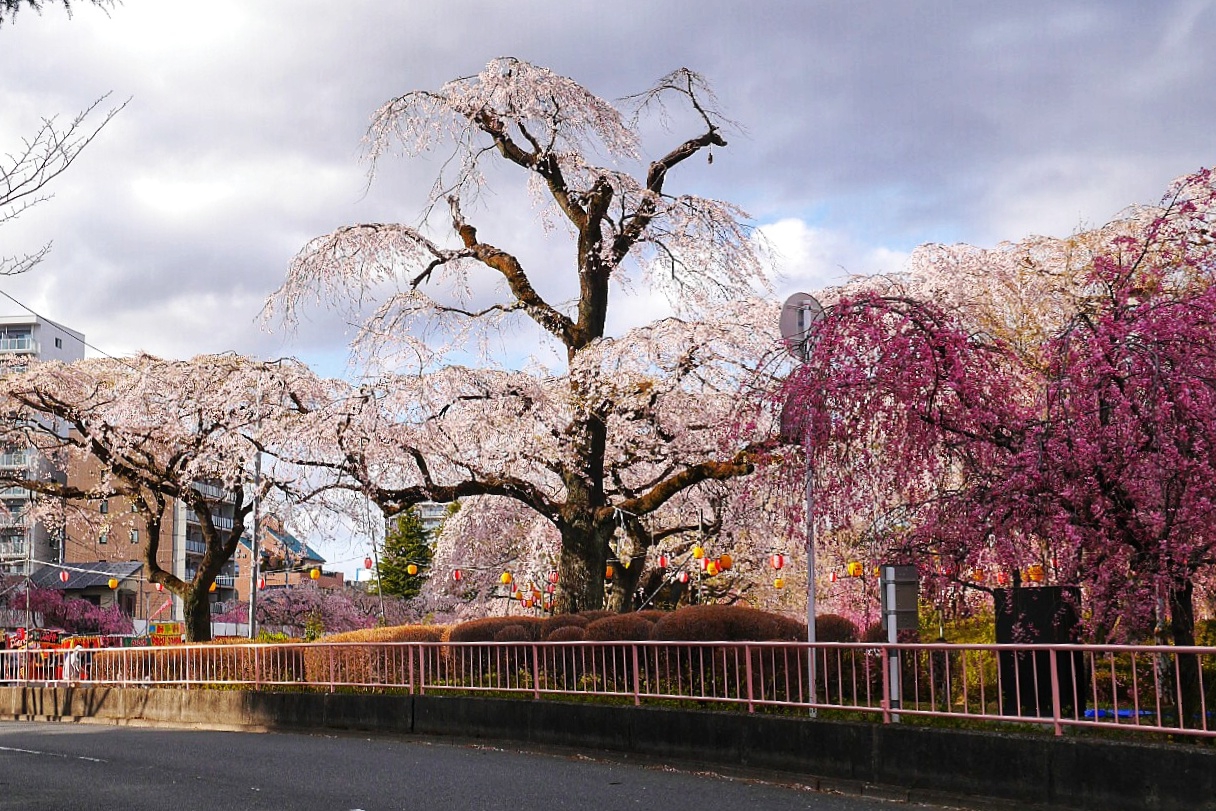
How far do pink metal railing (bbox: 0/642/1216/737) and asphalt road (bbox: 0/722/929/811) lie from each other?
1021 millimetres

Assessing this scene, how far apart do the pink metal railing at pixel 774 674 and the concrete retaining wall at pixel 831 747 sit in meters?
0.25

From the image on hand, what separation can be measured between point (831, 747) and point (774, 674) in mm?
1258

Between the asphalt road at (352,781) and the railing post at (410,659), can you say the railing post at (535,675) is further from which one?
the railing post at (410,659)

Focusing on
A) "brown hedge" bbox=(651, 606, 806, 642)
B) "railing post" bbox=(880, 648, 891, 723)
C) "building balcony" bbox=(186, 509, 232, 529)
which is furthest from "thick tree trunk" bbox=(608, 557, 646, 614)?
"building balcony" bbox=(186, 509, 232, 529)

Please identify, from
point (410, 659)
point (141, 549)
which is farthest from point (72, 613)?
point (410, 659)

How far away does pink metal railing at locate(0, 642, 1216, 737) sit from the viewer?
400 inches

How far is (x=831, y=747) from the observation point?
38.7 feet

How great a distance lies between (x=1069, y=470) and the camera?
11.1m

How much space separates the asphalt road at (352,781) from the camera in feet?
33.9

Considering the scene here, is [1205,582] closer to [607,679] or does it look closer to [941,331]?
[941,331]

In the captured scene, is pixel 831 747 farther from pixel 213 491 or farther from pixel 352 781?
pixel 213 491

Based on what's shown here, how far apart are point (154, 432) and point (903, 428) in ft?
81.8

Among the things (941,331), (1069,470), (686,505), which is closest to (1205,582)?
(1069,470)

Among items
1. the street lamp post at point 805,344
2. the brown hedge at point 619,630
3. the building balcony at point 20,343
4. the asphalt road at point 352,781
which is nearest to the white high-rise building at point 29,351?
the building balcony at point 20,343
